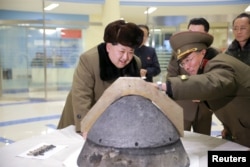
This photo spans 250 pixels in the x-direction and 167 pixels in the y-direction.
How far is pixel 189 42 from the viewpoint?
1717 mm

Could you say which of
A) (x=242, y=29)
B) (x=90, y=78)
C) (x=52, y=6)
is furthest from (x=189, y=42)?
(x=52, y=6)

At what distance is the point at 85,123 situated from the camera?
152 cm

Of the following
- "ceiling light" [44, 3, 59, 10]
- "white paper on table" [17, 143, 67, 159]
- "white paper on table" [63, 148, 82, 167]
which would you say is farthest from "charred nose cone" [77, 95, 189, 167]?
"ceiling light" [44, 3, 59, 10]

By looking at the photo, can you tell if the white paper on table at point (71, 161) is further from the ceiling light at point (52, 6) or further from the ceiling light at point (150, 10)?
the ceiling light at point (150, 10)

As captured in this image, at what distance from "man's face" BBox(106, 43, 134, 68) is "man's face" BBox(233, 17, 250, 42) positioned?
5.01 ft

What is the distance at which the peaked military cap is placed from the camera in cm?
171

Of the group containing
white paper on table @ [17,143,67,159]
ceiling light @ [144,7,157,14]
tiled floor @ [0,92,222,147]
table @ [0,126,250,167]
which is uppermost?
ceiling light @ [144,7,157,14]

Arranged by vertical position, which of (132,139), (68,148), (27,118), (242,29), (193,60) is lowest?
(27,118)

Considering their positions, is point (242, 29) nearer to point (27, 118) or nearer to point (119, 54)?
point (119, 54)

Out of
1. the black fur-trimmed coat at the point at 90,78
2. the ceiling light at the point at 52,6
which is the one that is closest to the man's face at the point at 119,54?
the black fur-trimmed coat at the point at 90,78

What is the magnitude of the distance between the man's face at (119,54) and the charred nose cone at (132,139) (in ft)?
1.56

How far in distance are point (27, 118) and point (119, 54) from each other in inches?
180

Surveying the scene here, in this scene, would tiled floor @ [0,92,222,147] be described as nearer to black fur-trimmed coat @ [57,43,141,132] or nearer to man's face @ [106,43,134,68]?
black fur-trimmed coat @ [57,43,141,132]

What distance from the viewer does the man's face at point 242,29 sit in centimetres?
297
